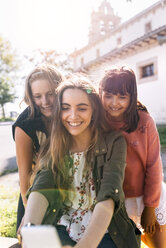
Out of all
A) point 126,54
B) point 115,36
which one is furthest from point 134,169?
point 115,36

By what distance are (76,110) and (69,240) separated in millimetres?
802

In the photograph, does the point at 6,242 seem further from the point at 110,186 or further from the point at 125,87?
the point at 125,87

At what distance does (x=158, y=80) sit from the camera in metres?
11.6

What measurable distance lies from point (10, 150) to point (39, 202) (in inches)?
264

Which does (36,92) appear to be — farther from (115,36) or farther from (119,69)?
(115,36)

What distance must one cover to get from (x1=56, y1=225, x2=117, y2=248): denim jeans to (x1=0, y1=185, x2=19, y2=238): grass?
3.94ft

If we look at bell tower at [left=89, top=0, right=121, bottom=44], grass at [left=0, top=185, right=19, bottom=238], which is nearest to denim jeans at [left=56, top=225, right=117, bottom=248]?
grass at [left=0, top=185, right=19, bottom=238]

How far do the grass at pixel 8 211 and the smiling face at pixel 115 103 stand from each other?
1672mm

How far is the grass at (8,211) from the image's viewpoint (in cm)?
262

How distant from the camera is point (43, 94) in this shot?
192 cm

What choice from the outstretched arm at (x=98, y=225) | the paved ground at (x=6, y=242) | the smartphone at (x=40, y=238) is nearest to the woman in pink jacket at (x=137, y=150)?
the outstretched arm at (x=98, y=225)

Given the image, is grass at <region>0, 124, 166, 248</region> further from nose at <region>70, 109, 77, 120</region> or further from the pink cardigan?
nose at <region>70, 109, 77, 120</region>

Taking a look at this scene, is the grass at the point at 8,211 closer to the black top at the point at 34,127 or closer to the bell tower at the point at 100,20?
the black top at the point at 34,127

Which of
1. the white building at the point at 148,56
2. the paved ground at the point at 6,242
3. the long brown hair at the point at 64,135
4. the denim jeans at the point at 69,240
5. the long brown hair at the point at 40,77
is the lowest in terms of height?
the paved ground at the point at 6,242
